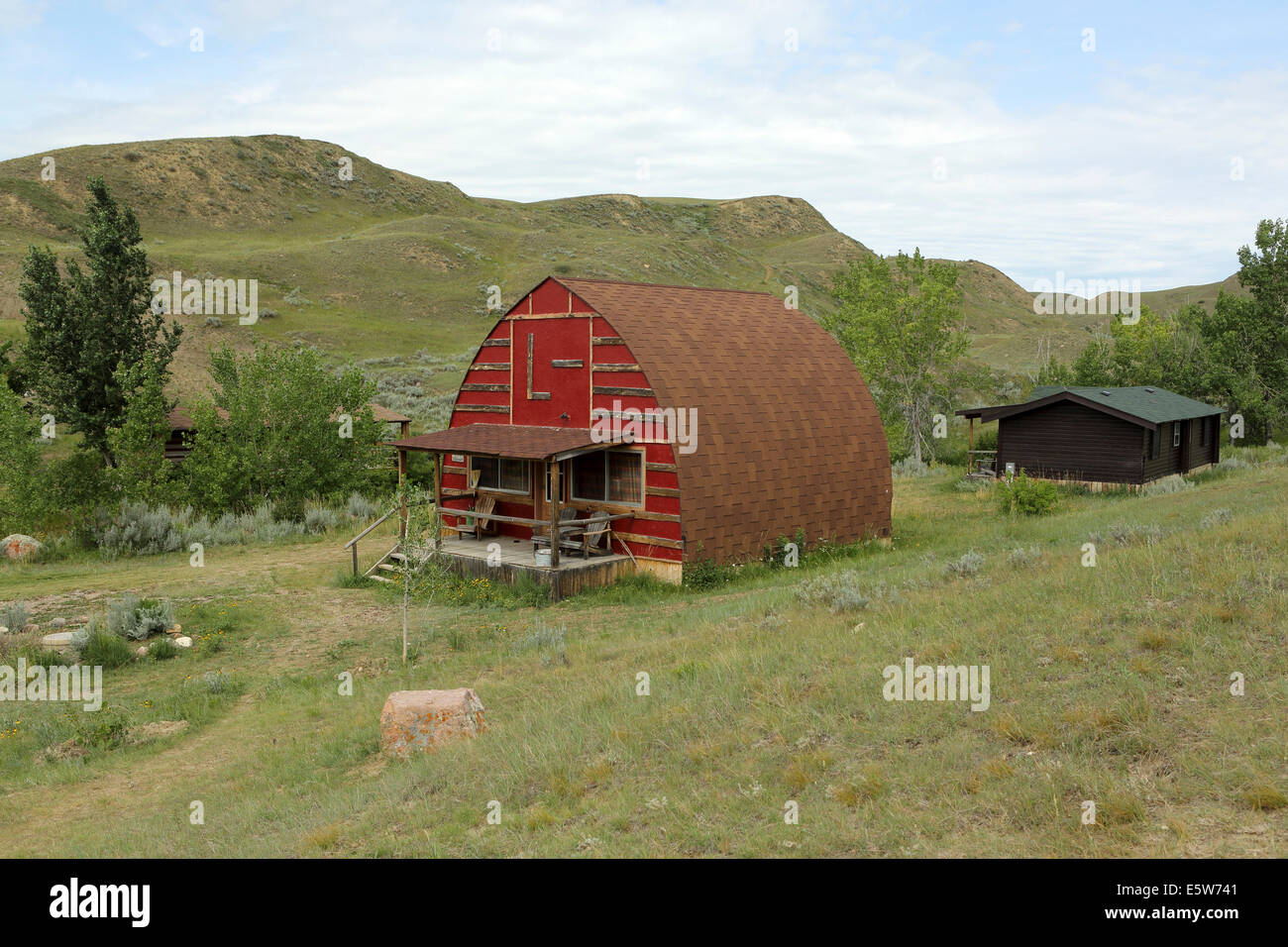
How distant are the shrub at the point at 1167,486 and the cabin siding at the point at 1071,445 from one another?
2.69 ft

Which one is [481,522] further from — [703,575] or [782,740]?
[782,740]

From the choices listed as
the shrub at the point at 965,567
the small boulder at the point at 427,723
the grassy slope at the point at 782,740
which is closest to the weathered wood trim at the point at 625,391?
the grassy slope at the point at 782,740

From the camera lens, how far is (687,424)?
18.8m

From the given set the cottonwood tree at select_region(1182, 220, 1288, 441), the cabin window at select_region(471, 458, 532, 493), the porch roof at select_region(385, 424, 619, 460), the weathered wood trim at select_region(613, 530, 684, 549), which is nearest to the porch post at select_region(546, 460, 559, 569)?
the porch roof at select_region(385, 424, 619, 460)

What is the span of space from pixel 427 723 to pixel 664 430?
9.80 m

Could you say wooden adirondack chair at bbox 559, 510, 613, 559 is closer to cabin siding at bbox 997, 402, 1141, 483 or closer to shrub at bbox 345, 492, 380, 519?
shrub at bbox 345, 492, 380, 519

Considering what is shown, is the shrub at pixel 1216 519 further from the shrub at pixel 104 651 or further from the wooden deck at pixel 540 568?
the shrub at pixel 104 651

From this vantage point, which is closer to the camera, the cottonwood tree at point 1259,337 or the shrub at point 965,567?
the shrub at point 965,567

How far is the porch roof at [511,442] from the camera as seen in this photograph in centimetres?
1864

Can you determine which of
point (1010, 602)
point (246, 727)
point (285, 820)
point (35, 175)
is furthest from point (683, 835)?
point (35, 175)

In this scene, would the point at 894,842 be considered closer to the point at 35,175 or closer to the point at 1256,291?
the point at 1256,291

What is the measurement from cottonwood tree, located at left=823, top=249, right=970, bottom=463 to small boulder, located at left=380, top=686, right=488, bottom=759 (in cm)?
3139

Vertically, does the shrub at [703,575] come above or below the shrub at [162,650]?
above

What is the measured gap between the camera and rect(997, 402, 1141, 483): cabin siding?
30.5m
